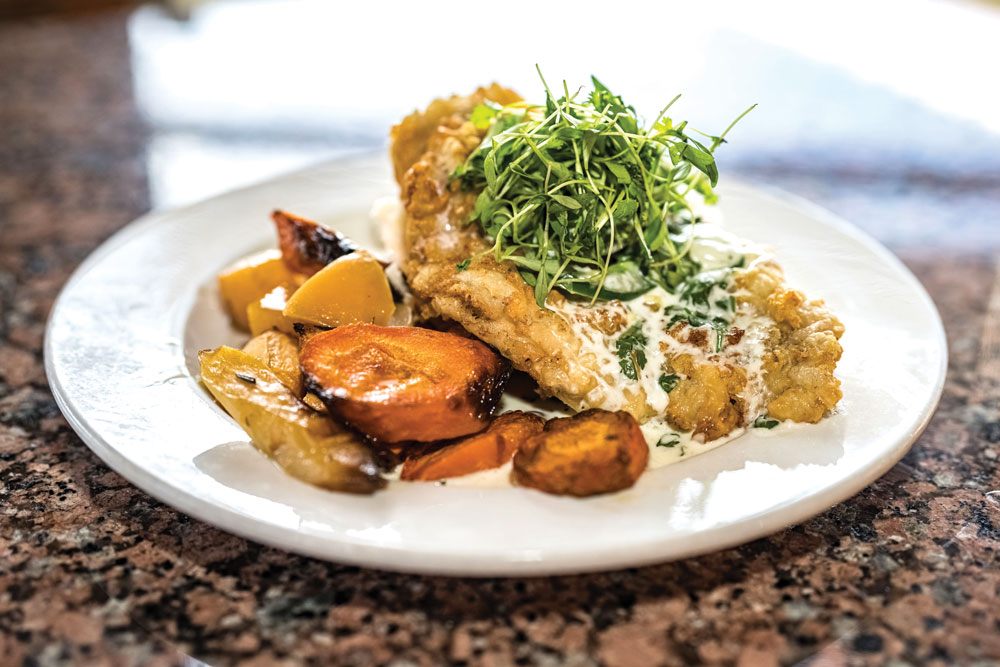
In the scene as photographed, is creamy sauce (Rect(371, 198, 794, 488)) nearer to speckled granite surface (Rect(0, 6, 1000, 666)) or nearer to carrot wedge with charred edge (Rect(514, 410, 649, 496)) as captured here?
carrot wedge with charred edge (Rect(514, 410, 649, 496))

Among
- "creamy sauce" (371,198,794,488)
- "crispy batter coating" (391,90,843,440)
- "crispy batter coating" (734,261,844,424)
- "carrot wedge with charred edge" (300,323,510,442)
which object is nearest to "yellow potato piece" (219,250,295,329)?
"crispy batter coating" (391,90,843,440)

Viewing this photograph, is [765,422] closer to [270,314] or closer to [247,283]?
[270,314]

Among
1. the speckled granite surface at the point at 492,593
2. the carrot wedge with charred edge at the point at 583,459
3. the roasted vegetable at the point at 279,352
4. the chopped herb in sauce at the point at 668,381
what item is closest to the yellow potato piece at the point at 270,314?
the roasted vegetable at the point at 279,352

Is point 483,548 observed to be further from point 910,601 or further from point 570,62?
point 570,62

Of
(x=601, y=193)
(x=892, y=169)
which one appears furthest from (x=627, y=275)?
(x=892, y=169)

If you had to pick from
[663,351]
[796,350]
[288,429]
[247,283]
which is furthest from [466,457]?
[247,283]

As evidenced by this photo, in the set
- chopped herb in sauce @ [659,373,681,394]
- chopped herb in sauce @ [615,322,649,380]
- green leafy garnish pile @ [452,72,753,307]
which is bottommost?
chopped herb in sauce @ [659,373,681,394]
